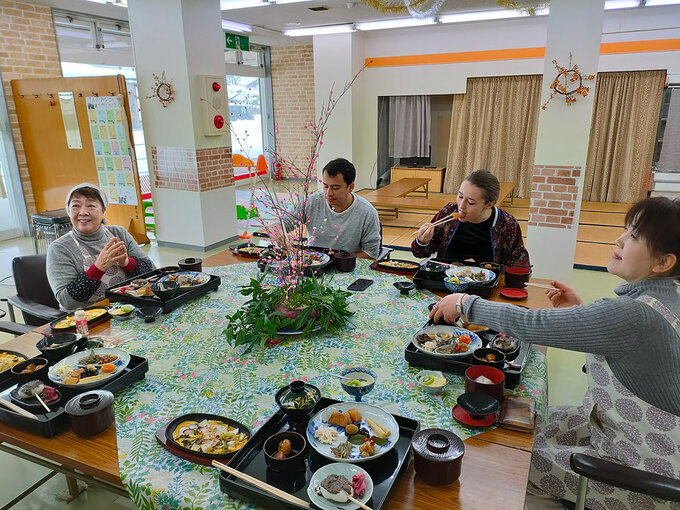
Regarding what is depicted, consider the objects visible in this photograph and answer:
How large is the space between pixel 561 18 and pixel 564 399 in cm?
289

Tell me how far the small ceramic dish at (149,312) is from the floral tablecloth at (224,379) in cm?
3

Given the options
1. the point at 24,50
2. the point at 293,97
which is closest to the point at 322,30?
the point at 293,97

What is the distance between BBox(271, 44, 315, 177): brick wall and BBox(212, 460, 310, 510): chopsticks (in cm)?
866

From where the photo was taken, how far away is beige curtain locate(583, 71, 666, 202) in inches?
275

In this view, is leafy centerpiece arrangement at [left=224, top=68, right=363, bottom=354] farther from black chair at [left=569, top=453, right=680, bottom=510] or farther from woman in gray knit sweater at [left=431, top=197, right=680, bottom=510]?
black chair at [left=569, top=453, right=680, bottom=510]

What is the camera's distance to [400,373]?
5.07 feet

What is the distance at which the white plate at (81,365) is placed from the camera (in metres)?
1.42

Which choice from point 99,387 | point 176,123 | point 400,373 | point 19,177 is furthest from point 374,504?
point 19,177

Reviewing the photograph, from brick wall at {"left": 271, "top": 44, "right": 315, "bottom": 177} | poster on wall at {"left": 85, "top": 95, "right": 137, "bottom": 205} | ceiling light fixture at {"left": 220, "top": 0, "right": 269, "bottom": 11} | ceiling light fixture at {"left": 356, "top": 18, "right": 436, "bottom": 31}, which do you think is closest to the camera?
poster on wall at {"left": 85, "top": 95, "right": 137, "bottom": 205}

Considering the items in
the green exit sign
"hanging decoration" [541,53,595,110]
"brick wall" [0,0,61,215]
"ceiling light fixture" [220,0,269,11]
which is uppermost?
"ceiling light fixture" [220,0,269,11]

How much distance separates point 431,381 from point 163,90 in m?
4.73

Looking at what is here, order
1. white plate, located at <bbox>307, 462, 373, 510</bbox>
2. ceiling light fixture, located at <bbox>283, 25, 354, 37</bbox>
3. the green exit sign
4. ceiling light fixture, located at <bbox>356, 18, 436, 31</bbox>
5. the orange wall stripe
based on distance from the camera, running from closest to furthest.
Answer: white plate, located at <bbox>307, 462, 373, 510</bbox>
ceiling light fixture, located at <bbox>356, 18, 436, 31</bbox>
the orange wall stripe
ceiling light fixture, located at <bbox>283, 25, 354, 37</bbox>
the green exit sign

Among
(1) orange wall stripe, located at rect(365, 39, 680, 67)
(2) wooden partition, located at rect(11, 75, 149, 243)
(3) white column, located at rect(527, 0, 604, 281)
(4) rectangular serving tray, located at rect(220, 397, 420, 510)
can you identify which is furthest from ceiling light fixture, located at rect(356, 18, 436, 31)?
(4) rectangular serving tray, located at rect(220, 397, 420, 510)

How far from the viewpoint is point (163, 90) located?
5059mm
